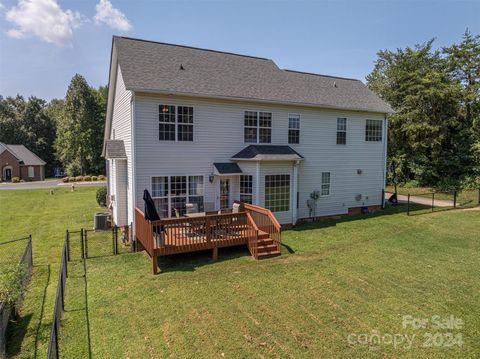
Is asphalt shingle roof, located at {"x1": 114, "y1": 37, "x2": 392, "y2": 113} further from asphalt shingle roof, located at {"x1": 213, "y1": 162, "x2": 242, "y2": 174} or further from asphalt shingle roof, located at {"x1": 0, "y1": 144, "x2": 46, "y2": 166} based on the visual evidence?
asphalt shingle roof, located at {"x1": 0, "y1": 144, "x2": 46, "y2": 166}

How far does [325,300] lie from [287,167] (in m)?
7.19

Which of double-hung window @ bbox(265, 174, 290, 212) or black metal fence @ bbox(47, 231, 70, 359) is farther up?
double-hung window @ bbox(265, 174, 290, 212)

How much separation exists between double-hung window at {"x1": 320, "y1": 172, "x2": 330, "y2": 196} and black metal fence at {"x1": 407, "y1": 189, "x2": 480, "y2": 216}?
14.7 ft

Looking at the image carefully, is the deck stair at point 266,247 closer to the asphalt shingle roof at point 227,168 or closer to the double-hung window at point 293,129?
the asphalt shingle roof at point 227,168

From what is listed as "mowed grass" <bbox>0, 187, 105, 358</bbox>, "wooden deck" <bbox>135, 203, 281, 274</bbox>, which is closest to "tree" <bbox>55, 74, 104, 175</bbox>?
"mowed grass" <bbox>0, 187, 105, 358</bbox>

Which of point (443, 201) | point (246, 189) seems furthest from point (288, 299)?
point (443, 201)

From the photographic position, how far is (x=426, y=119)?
24.6m

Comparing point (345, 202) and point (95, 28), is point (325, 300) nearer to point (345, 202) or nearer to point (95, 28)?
point (345, 202)

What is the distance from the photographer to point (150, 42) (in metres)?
14.4

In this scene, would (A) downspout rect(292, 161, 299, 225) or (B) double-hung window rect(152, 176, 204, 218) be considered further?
(A) downspout rect(292, 161, 299, 225)

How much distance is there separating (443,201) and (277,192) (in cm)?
1453

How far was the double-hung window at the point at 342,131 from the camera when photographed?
16016 mm

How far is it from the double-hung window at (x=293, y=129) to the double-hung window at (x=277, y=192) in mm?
2208

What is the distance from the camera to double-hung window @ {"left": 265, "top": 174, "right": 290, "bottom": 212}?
13.2 meters
